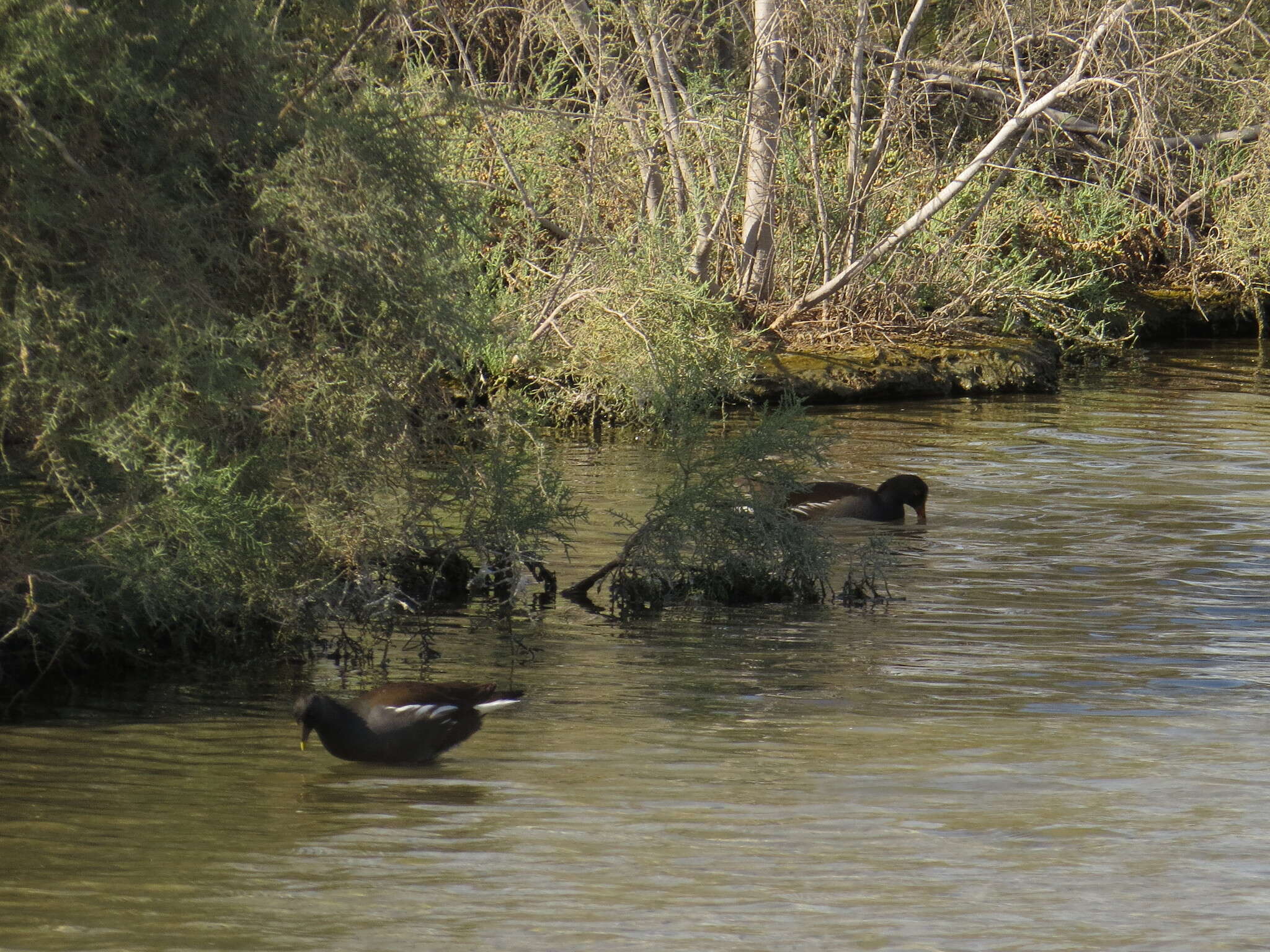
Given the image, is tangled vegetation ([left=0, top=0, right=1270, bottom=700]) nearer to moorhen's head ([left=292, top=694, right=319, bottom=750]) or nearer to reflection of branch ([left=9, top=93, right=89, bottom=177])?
reflection of branch ([left=9, top=93, right=89, bottom=177])

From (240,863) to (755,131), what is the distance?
565 inches

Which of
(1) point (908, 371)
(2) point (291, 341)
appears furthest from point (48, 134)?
(1) point (908, 371)

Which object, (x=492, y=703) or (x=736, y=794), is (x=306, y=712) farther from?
(x=736, y=794)

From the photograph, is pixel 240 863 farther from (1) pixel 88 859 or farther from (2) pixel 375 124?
(2) pixel 375 124

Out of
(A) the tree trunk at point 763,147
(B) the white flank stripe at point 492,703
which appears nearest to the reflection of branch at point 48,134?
(B) the white flank stripe at point 492,703

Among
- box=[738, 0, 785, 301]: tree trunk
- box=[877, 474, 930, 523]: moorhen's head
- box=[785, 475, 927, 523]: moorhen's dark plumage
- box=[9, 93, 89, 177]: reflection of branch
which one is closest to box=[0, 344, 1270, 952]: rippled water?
box=[785, 475, 927, 523]: moorhen's dark plumage

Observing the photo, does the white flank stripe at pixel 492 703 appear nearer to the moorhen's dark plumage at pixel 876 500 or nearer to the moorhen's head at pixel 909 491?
the moorhen's dark plumage at pixel 876 500

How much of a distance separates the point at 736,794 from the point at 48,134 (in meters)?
3.71

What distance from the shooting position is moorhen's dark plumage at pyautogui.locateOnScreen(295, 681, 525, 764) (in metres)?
7.54

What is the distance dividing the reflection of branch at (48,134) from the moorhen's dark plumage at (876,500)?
290 inches

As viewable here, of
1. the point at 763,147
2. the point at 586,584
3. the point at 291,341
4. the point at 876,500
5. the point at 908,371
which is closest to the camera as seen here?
the point at 291,341

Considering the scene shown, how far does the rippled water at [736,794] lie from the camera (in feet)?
19.2

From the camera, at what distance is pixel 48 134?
6930 mm

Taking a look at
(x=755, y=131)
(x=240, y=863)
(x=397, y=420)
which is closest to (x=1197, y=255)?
(x=755, y=131)
